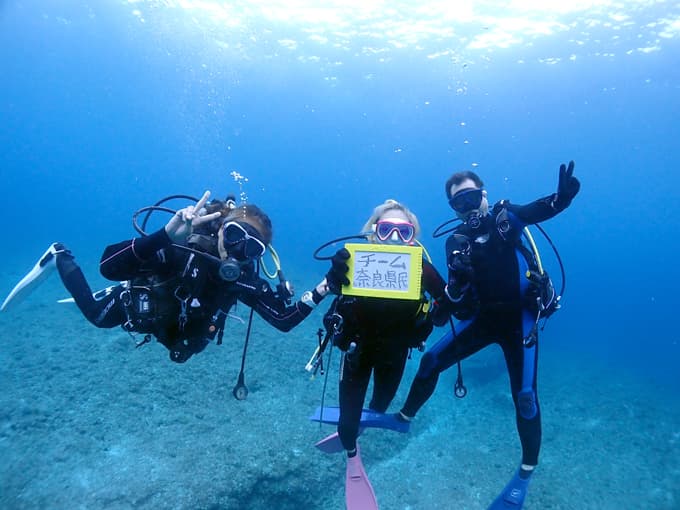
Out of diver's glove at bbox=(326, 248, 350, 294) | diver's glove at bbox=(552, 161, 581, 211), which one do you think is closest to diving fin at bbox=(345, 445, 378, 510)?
diver's glove at bbox=(326, 248, 350, 294)

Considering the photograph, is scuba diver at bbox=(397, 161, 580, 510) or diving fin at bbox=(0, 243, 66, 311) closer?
scuba diver at bbox=(397, 161, 580, 510)

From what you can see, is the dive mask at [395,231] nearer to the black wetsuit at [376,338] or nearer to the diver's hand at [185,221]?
the black wetsuit at [376,338]

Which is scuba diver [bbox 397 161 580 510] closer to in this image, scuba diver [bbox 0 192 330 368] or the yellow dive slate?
the yellow dive slate

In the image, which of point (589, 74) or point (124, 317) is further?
point (589, 74)

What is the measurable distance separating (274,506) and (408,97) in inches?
1832

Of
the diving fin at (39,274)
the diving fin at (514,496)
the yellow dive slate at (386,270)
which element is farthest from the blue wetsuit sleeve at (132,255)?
the diving fin at (514,496)

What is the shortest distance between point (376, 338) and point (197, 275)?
6.69 feet

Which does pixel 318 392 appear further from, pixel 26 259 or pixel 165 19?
pixel 165 19

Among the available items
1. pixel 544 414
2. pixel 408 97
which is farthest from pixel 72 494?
pixel 408 97

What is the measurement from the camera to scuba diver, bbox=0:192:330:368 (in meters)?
3.71

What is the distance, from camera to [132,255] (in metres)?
3.79

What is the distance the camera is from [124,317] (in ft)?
16.4

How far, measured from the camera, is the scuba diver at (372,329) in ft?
13.1

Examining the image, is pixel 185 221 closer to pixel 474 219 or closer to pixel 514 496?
pixel 474 219
